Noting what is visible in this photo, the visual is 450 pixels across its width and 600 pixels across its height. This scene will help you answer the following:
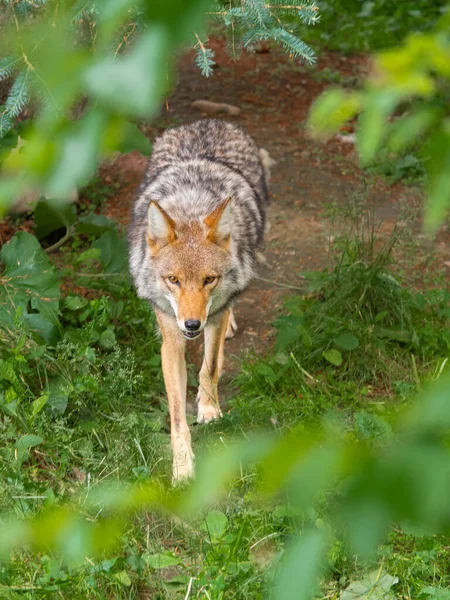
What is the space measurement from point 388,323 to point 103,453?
2339 mm

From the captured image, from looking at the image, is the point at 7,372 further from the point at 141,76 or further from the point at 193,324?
the point at 141,76

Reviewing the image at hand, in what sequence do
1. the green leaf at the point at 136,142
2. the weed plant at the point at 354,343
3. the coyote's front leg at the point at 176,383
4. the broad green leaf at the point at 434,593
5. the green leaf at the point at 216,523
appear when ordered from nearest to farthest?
1. the broad green leaf at the point at 434,593
2. the green leaf at the point at 216,523
3. the coyote's front leg at the point at 176,383
4. the weed plant at the point at 354,343
5. the green leaf at the point at 136,142

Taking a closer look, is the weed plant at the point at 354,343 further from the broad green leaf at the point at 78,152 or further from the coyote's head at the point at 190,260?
the broad green leaf at the point at 78,152

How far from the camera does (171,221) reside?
4.69 m

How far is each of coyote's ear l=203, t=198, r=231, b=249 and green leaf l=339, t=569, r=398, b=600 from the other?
6.86 ft

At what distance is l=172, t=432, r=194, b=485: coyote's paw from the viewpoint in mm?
4230

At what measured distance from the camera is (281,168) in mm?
8234

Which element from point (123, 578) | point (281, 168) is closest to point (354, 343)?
point (123, 578)

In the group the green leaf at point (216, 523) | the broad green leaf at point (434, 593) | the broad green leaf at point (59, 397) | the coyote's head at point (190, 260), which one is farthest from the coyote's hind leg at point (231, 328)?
the broad green leaf at point (434, 593)

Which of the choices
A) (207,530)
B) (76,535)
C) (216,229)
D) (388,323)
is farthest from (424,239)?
(76,535)

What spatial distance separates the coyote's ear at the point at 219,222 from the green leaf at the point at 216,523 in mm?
1654

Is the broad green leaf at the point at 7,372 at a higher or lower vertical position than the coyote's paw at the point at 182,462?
higher

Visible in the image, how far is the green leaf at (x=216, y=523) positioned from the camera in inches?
149

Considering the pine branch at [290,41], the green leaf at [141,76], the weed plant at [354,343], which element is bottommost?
the weed plant at [354,343]
